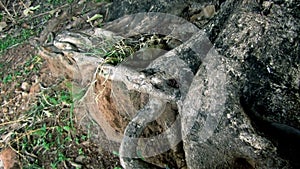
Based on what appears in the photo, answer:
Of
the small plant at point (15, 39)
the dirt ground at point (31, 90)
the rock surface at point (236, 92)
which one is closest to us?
the rock surface at point (236, 92)

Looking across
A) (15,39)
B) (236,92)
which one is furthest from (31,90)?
(236,92)

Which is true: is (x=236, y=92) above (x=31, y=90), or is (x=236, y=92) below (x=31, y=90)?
above

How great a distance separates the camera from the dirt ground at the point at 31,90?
2.34 meters

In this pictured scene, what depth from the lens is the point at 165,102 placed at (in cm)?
174

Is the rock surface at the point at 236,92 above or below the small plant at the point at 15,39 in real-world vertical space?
above

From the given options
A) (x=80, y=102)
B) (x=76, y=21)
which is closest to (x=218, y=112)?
(x=80, y=102)

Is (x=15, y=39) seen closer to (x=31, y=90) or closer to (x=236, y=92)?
(x=31, y=90)


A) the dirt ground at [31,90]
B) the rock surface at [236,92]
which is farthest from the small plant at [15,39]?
the rock surface at [236,92]

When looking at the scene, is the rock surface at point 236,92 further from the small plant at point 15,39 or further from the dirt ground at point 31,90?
the small plant at point 15,39

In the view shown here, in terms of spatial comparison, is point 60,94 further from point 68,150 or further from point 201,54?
point 201,54

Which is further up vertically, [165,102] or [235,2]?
[235,2]

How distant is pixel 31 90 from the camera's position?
2865 mm

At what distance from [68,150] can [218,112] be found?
1199 millimetres

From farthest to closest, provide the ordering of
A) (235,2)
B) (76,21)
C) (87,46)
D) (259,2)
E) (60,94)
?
(76,21) → (60,94) → (87,46) → (235,2) → (259,2)
